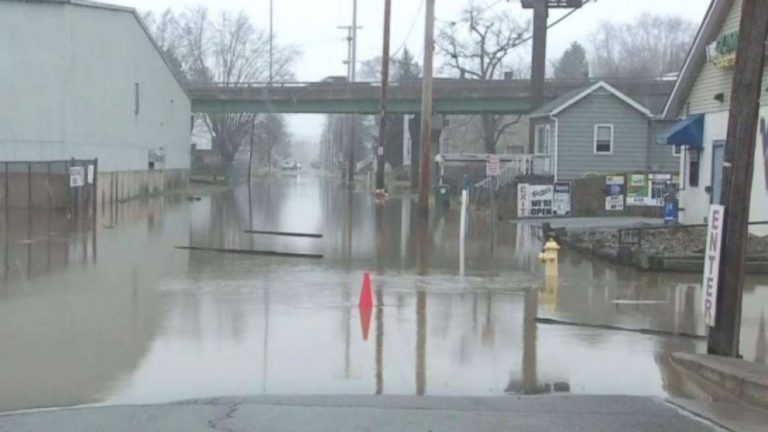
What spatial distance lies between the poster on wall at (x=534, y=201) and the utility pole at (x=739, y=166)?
23471 millimetres

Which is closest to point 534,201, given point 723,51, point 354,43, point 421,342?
point 723,51

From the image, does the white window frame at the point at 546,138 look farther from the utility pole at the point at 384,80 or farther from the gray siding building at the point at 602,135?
the utility pole at the point at 384,80

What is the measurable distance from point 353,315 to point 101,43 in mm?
31759

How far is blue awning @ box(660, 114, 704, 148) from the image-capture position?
24188mm

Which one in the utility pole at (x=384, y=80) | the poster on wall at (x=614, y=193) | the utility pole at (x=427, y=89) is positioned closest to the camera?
the utility pole at (x=427, y=89)

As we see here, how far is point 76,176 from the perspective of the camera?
32.9 meters

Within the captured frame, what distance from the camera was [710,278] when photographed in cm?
986

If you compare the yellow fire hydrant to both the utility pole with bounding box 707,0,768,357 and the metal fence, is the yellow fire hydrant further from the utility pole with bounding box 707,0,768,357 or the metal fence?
the metal fence

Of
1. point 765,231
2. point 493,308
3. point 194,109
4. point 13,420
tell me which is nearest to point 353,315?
point 493,308

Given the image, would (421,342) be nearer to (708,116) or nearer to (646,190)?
(708,116)

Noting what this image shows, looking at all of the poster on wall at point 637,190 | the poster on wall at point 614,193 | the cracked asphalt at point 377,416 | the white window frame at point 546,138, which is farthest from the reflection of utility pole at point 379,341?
the white window frame at point 546,138

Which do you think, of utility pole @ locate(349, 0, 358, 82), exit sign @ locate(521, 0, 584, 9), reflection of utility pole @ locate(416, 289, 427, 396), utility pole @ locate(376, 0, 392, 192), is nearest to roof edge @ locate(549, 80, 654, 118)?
utility pole @ locate(376, 0, 392, 192)

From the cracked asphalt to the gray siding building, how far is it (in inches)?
1322

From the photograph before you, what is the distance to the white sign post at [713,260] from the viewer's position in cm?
979
